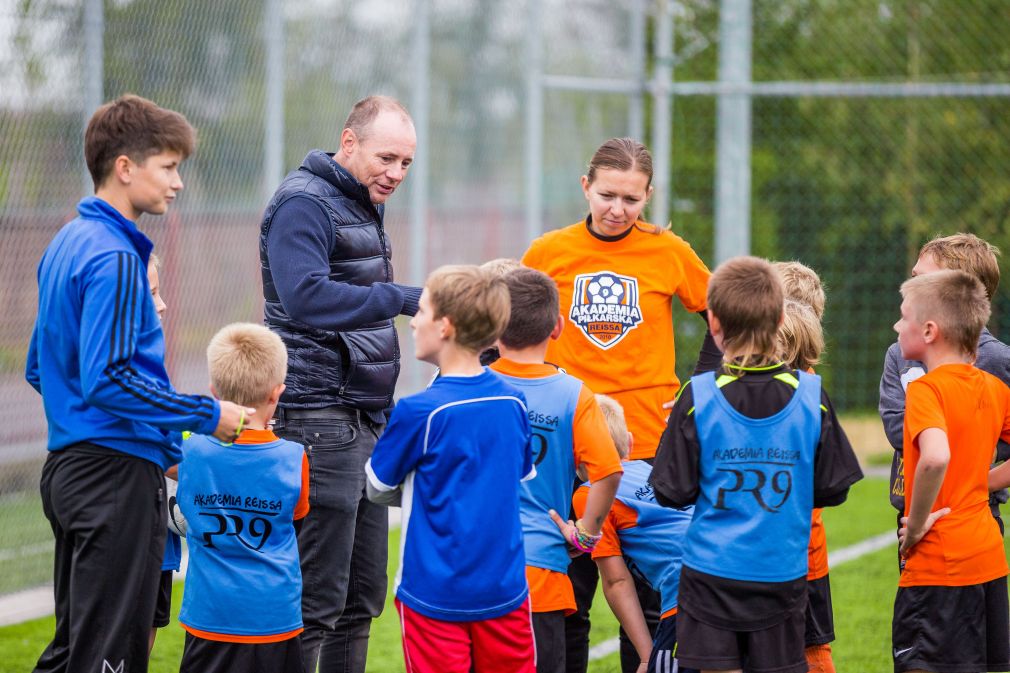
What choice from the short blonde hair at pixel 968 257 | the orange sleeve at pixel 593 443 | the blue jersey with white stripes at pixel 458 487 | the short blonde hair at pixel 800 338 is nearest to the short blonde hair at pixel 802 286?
the short blonde hair at pixel 800 338

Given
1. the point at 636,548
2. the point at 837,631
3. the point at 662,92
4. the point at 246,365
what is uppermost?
the point at 662,92

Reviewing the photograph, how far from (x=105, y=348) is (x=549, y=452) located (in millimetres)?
1228

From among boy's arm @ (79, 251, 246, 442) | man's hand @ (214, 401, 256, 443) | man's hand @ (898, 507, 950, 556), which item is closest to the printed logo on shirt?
man's hand @ (898, 507, 950, 556)

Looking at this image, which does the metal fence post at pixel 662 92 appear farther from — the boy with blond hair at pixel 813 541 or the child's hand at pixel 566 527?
the child's hand at pixel 566 527

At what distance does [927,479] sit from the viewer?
3.36m

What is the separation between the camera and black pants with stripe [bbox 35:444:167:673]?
10.2 ft

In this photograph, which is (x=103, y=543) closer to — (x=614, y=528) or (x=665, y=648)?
(x=614, y=528)

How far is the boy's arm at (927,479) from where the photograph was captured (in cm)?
332

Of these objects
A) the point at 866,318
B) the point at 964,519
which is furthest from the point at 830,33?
the point at 964,519

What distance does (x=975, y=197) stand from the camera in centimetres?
1074

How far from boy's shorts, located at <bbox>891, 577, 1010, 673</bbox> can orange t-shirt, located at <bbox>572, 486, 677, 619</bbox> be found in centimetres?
85

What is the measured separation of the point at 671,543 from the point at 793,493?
0.55 m

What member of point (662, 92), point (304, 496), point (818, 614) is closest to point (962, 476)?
point (818, 614)

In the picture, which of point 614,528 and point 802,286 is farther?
point 802,286
